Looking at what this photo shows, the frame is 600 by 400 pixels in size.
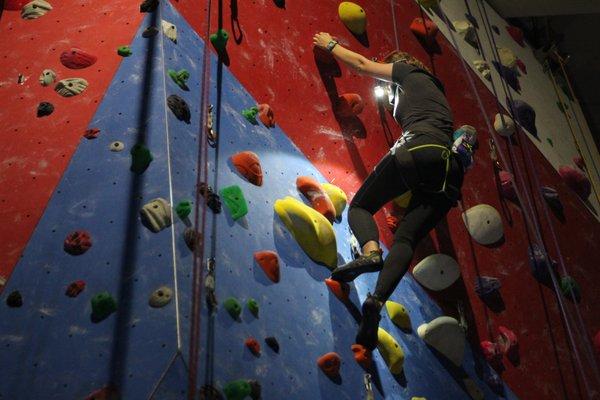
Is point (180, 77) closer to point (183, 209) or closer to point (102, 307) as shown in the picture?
point (183, 209)

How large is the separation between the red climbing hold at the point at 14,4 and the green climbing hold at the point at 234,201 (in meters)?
1.17

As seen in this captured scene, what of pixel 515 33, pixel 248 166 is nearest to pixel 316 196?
pixel 248 166

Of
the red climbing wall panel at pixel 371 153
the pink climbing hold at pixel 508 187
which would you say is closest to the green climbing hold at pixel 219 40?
the red climbing wall panel at pixel 371 153

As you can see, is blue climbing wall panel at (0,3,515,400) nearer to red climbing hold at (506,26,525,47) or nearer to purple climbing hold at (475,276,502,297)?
purple climbing hold at (475,276,502,297)

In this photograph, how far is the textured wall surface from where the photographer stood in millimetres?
1765

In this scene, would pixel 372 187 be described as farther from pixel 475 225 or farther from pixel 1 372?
pixel 1 372

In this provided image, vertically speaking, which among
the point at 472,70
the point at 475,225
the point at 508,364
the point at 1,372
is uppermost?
the point at 472,70

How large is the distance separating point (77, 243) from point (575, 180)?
306cm

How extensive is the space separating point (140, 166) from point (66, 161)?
0.82 feet

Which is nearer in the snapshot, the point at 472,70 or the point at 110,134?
the point at 110,134

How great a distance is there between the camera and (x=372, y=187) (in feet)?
7.98

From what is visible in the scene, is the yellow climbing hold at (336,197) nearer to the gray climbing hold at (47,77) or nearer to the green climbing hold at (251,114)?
the green climbing hold at (251,114)

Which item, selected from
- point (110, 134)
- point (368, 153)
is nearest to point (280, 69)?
point (368, 153)

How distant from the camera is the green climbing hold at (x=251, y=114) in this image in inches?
102
